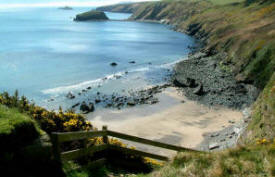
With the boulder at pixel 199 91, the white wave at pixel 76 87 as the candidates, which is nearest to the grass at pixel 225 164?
the boulder at pixel 199 91

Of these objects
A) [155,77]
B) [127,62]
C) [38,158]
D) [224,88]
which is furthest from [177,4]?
[38,158]

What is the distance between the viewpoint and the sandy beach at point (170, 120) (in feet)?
96.6

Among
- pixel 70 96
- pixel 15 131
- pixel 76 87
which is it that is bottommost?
pixel 70 96

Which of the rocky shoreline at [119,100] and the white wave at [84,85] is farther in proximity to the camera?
the white wave at [84,85]

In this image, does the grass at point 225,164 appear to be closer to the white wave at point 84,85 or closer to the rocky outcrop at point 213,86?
the rocky outcrop at point 213,86

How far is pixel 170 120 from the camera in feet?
113

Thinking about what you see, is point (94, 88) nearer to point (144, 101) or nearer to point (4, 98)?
point (144, 101)

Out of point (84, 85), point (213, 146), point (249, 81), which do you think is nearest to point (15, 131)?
point (213, 146)

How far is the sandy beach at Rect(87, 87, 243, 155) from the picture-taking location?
1160 inches

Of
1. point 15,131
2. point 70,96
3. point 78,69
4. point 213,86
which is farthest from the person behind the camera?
point 78,69

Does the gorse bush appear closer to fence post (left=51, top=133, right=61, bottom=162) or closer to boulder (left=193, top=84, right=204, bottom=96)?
fence post (left=51, top=133, right=61, bottom=162)

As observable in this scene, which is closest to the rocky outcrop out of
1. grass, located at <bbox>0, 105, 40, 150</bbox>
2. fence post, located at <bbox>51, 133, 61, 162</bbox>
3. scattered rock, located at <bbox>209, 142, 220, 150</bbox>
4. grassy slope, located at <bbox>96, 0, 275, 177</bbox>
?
grassy slope, located at <bbox>96, 0, 275, 177</bbox>

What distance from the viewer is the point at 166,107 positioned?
39750 millimetres

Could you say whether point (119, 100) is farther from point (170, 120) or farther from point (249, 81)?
point (249, 81)
